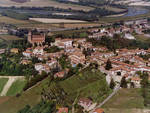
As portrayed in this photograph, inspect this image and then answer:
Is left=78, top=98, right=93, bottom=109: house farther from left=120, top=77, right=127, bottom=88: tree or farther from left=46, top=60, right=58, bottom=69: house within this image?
left=46, top=60, right=58, bottom=69: house

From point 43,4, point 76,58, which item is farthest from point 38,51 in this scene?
point 43,4

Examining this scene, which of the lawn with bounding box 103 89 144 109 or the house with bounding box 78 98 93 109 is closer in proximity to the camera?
the house with bounding box 78 98 93 109

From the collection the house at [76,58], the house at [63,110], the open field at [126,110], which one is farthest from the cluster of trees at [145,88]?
the house at [76,58]

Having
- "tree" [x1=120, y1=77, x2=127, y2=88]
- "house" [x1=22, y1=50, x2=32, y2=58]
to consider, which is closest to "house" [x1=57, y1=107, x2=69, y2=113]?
"tree" [x1=120, y1=77, x2=127, y2=88]

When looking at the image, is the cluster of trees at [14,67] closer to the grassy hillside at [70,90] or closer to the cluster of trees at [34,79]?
the cluster of trees at [34,79]

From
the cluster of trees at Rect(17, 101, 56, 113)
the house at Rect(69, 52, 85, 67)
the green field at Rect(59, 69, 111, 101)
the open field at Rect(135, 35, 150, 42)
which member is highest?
the open field at Rect(135, 35, 150, 42)

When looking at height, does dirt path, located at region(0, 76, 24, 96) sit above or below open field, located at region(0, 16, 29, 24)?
below

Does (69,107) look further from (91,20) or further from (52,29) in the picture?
(91,20)
